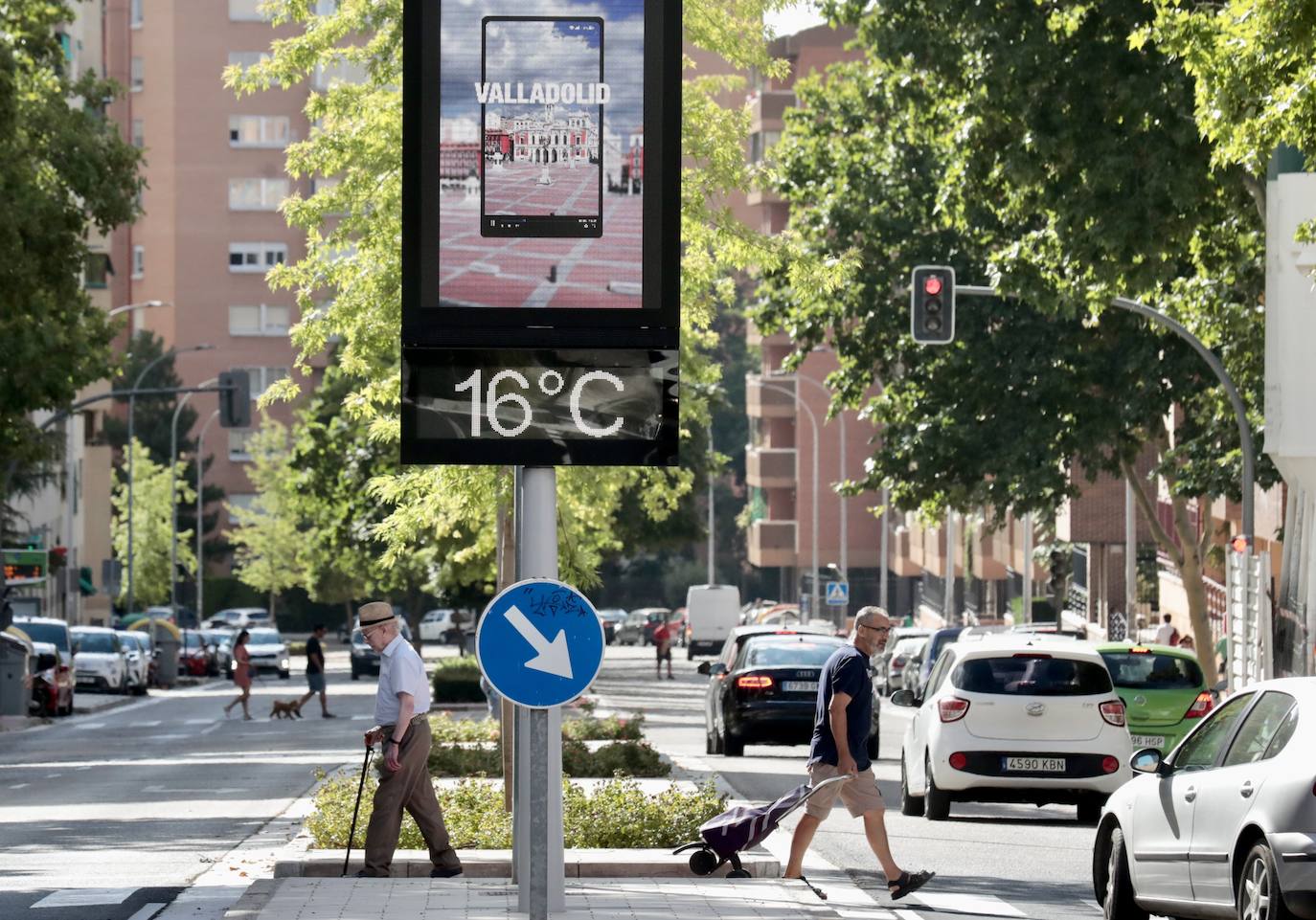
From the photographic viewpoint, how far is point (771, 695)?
28938mm

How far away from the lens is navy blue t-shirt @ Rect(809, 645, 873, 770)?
48.1 feet

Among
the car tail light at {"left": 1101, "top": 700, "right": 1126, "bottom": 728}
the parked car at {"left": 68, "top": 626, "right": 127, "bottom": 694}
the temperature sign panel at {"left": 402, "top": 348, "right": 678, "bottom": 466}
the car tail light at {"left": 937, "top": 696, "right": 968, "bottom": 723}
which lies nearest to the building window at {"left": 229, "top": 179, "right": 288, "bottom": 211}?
the parked car at {"left": 68, "top": 626, "right": 127, "bottom": 694}

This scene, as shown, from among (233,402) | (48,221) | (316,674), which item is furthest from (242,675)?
(48,221)

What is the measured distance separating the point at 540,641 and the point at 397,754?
160 inches

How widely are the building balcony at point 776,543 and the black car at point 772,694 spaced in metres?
78.8

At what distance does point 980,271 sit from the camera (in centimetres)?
4341

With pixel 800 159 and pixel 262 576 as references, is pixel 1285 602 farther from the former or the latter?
pixel 262 576

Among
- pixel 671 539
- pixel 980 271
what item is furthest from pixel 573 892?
pixel 671 539

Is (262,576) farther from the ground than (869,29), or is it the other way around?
(869,29)

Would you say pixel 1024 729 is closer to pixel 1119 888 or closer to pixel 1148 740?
pixel 1148 740

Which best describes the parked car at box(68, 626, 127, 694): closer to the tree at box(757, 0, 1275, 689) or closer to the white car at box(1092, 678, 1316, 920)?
the tree at box(757, 0, 1275, 689)

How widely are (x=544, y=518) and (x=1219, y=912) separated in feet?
12.0

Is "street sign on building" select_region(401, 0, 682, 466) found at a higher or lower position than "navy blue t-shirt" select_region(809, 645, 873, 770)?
higher

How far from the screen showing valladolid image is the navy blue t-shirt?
3895 millimetres
